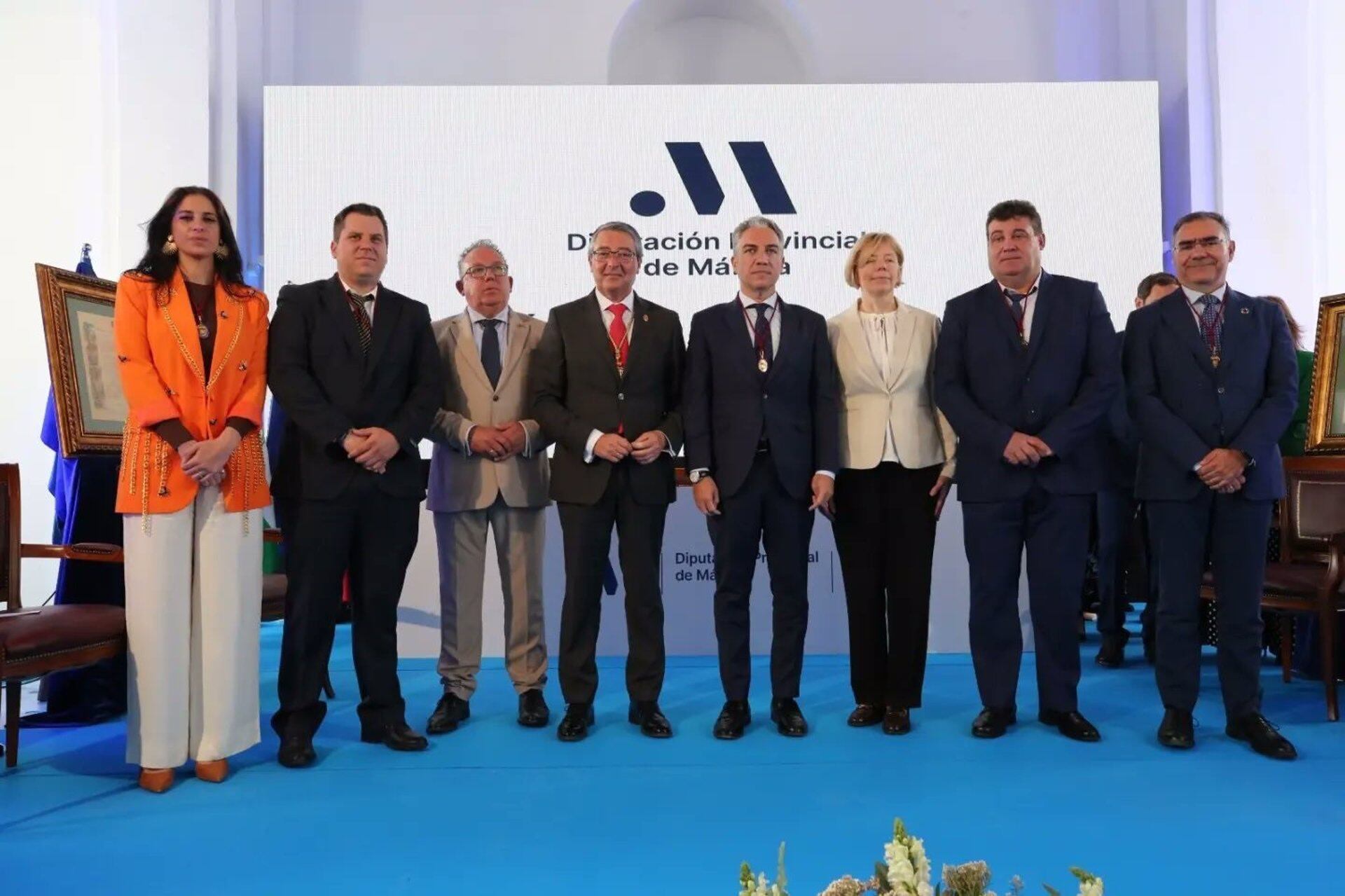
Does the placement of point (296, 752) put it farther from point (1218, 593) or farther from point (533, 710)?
point (1218, 593)

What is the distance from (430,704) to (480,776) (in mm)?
1174

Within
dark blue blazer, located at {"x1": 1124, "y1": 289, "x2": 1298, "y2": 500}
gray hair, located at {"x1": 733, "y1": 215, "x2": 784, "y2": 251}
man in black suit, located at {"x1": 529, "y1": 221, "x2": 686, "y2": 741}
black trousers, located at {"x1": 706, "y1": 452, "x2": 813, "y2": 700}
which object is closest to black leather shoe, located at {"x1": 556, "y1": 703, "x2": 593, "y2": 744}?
man in black suit, located at {"x1": 529, "y1": 221, "x2": 686, "y2": 741}

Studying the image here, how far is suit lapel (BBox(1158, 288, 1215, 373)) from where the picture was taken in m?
3.38

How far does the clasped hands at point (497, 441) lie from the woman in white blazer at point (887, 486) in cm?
111

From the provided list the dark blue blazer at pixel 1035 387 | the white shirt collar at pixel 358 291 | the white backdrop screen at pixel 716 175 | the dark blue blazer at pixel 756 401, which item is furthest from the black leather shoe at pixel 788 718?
the white backdrop screen at pixel 716 175

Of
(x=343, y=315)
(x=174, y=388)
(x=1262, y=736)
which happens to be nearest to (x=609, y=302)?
(x=343, y=315)

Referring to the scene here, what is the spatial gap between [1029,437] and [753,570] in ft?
3.22

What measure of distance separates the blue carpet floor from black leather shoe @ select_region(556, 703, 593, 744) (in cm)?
5

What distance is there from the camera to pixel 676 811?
2.70 m

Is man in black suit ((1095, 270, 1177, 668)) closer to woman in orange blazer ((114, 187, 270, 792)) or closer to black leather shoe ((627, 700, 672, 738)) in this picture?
black leather shoe ((627, 700, 672, 738))

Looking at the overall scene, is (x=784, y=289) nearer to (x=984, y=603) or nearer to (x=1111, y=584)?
(x=1111, y=584)

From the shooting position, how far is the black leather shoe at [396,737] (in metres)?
3.35

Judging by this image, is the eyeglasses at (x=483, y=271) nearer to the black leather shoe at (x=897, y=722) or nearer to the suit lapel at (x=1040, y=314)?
the suit lapel at (x=1040, y=314)

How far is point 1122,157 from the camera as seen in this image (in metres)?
5.89
